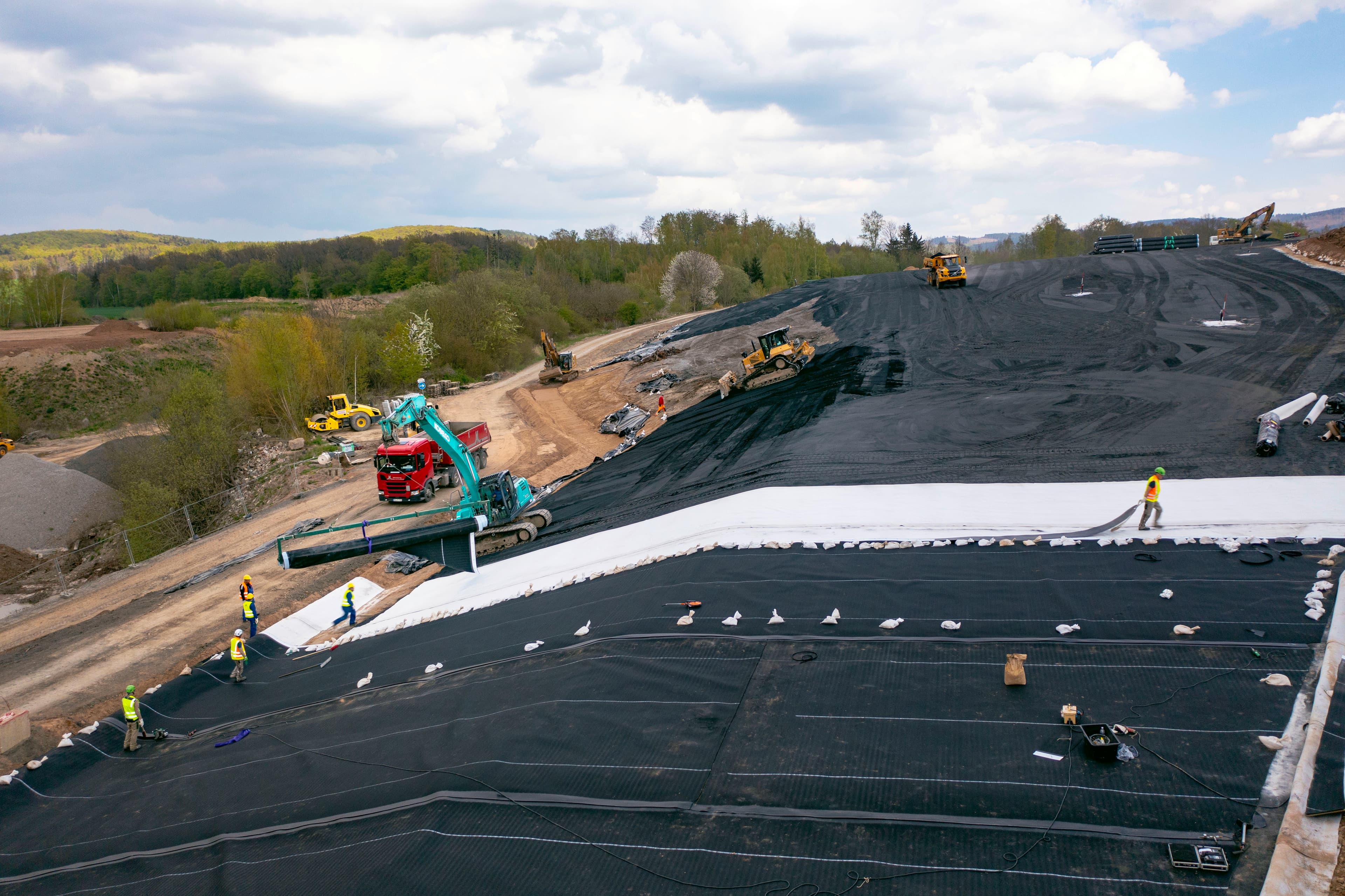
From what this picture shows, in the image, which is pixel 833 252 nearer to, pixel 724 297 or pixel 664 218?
pixel 664 218

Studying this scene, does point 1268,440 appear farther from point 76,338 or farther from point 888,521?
point 76,338

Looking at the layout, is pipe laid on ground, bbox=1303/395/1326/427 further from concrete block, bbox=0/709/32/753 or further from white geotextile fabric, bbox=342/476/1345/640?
concrete block, bbox=0/709/32/753

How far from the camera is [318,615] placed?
17.3 m

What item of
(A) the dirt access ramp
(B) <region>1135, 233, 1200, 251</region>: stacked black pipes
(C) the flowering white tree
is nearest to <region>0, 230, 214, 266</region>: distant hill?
(A) the dirt access ramp

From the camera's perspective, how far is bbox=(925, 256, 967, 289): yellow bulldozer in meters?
40.6

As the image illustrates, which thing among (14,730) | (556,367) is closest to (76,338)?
(556,367)

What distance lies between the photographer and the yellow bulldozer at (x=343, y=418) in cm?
3631

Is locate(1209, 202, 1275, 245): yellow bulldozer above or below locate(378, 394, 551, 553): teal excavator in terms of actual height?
above

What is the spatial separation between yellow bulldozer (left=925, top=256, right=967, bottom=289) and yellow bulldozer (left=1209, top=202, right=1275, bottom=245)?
2530 centimetres

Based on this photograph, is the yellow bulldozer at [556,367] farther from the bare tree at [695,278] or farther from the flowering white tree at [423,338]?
the bare tree at [695,278]

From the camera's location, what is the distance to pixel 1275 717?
7.22 metres

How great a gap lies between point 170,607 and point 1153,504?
75.3 ft

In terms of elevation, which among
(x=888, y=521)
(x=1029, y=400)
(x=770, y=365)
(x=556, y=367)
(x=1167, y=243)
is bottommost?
(x=888, y=521)

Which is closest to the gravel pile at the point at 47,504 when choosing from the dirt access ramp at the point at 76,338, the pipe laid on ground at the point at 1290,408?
the dirt access ramp at the point at 76,338
